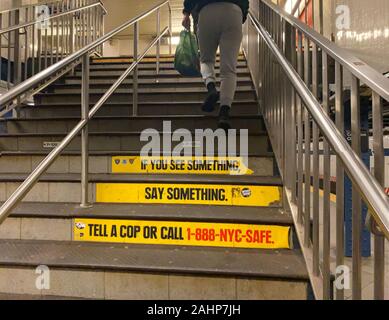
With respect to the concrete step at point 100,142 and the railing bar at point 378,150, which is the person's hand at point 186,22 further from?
the railing bar at point 378,150

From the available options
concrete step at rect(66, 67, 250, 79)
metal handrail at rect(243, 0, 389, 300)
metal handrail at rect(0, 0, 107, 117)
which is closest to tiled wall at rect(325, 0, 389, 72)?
metal handrail at rect(243, 0, 389, 300)

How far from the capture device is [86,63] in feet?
5.88

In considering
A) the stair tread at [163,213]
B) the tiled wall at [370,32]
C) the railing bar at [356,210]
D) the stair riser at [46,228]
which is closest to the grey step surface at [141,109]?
the tiled wall at [370,32]

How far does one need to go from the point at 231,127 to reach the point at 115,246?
1157mm

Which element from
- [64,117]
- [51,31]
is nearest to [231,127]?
[64,117]

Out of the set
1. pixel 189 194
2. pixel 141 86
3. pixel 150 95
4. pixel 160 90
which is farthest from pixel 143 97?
pixel 189 194

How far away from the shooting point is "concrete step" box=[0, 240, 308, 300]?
1243 mm

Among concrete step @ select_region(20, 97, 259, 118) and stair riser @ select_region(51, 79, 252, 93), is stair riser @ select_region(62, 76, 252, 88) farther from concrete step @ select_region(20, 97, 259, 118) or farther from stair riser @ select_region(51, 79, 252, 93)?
concrete step @ select_region(20, 97, 259, 118)

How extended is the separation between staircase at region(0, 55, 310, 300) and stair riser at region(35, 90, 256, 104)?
572mm

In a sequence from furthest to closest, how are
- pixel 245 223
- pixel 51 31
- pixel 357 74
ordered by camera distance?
pixel 51 31 → pixel 245 223 → pixel 357 74

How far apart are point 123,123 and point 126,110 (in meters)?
0.32

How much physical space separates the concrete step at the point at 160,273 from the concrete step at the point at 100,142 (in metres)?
0.83

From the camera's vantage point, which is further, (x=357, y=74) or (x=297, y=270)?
(x=297, y=270)
